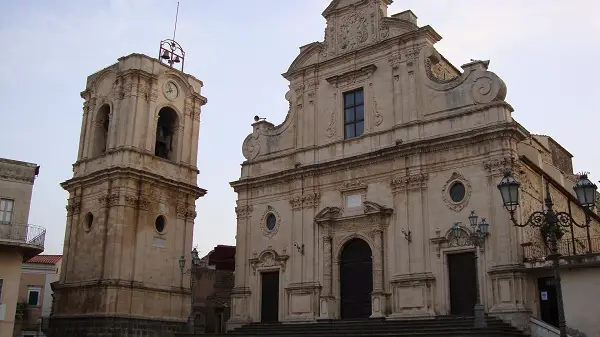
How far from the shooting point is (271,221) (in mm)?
26766

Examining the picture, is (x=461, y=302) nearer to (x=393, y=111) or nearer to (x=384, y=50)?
(x=393, y=111)

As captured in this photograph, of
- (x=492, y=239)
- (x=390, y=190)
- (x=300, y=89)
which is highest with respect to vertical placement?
(x=300, y=89)

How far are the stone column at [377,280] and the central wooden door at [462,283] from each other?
2.46m

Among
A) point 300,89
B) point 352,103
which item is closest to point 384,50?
point 352,103

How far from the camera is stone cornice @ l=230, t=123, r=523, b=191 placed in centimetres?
2116

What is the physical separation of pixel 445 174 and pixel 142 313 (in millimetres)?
14669

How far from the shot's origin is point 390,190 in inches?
923

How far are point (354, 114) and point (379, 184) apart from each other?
330cm

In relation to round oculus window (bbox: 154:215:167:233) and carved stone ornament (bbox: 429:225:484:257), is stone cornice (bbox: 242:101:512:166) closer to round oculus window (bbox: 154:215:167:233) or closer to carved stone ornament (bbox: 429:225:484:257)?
carved stone ornament (bbox: 429:225:484:257)

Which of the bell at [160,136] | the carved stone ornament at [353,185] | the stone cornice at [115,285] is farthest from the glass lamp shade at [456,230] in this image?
the bell at [160,136]

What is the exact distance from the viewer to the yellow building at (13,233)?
71.1 feet

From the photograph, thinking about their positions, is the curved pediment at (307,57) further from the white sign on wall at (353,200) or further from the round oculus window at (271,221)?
the white sign on wall at (353,200)

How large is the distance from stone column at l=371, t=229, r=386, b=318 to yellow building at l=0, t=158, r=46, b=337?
11.5 m

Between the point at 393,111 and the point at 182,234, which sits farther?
the point at 182,234
